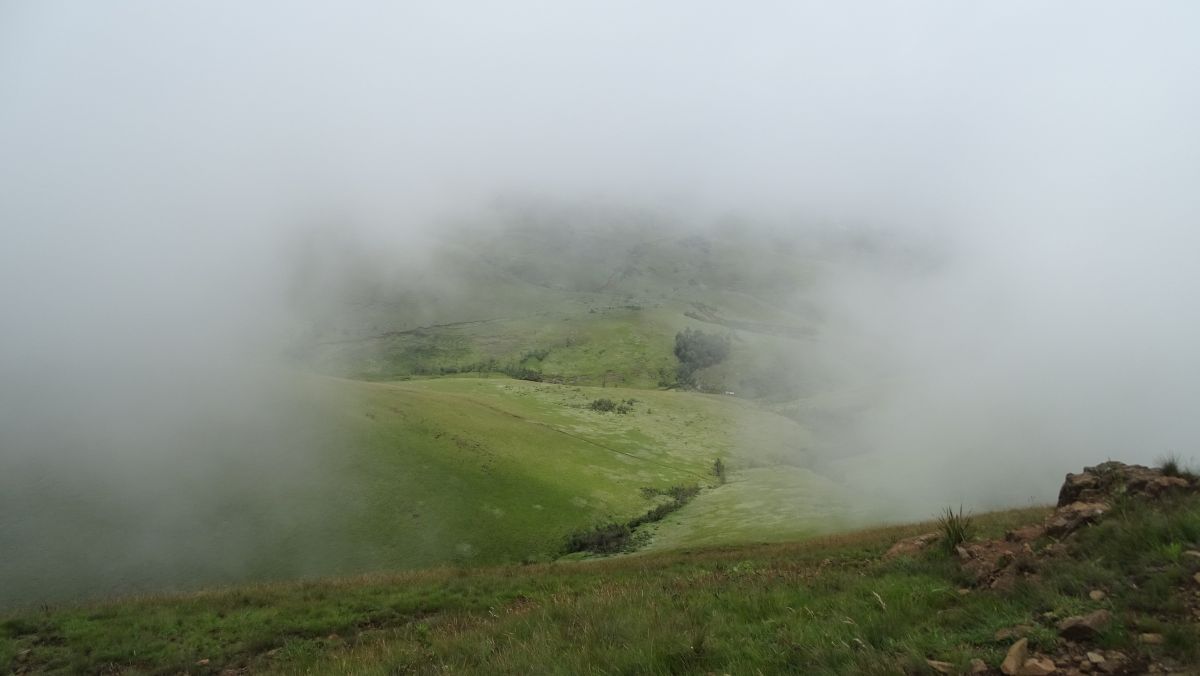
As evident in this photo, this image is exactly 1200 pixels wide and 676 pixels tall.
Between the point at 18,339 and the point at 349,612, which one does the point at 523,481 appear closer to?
the point at 349,612

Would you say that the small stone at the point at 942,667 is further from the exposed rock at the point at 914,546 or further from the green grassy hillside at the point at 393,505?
the green grassy hillside at the point at 393,505

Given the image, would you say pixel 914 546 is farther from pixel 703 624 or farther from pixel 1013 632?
pixel 1013 632

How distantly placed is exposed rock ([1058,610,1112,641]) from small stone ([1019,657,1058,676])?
0.74 metres

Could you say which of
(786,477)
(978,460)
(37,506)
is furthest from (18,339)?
(978,460)

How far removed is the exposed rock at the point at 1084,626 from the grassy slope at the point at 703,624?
114 mm

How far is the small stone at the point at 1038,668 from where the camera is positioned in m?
5.48

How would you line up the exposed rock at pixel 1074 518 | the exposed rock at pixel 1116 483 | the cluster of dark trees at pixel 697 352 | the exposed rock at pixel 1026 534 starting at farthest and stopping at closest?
the cluster of dark trees at pixel 697 352
the exposed rock at pixel 1026 534
the exposed rock at pixel 1116 483
the exposed rock at pixel 1074 518

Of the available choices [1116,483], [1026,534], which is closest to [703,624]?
[1026,534]

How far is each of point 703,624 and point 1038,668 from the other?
4.33 metres

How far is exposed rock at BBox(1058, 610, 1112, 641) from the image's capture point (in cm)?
612

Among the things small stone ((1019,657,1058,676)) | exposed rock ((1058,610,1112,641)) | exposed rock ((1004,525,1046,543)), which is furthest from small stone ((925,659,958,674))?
exposed rock ((1004,525,1046,543))

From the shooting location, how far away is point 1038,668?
5.52 metres

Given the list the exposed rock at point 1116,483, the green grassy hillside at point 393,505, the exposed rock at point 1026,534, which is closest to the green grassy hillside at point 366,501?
the green grassy hillside at point 393,505

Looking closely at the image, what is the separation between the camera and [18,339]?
166 feet
